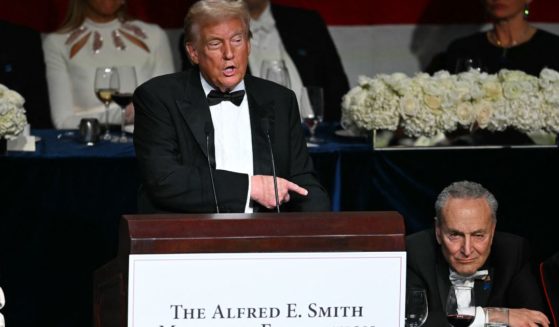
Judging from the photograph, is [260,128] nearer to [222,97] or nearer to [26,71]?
[222,97]

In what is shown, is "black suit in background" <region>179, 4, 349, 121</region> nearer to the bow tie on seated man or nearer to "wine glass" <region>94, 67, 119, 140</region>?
"wine glass" <region>94, 67, 119, 140</region>

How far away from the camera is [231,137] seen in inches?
122

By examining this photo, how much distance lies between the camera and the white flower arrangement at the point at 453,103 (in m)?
4.26

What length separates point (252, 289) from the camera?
2.08 meters

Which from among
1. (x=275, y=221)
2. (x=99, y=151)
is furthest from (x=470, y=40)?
(x=275, y=221)

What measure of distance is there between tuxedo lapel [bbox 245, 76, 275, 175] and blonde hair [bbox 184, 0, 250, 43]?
212 mm

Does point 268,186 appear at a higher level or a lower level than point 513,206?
higher

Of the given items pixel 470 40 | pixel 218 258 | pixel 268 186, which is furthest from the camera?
pixel 470 40

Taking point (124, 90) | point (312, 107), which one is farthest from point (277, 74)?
point (124, 90)

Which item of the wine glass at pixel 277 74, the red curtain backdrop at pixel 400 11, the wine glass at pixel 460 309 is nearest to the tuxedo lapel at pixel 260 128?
the wine glass at pixel 460 309

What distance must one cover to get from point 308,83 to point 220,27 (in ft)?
8.72

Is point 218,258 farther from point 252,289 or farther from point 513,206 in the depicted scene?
point 513,206

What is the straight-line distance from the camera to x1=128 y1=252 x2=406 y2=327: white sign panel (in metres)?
2.06

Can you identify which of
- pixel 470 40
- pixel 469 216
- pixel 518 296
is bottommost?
pixel 518 296
